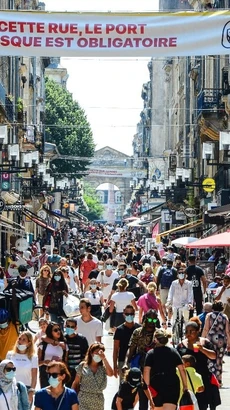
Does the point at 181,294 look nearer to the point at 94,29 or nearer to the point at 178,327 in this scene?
the point at 178,327

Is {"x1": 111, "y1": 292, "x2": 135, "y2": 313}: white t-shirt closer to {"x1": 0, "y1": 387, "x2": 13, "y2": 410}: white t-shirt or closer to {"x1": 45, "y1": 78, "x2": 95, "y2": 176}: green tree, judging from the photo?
{"x1": 0, "y1": 387, "x2": 13, "y2": 410}: white t-shirt

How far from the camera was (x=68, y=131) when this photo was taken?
95.1 metres

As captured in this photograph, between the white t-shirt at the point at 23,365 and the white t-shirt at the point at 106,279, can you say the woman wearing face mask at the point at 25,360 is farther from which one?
the white t-shirt at the point at 106,279

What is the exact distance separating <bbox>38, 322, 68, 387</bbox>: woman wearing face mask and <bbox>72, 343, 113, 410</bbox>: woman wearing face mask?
1344 mm

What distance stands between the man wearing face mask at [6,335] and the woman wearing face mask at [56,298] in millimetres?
4988

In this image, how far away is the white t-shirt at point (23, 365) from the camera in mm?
13797

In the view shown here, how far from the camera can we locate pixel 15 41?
1583 centimetres

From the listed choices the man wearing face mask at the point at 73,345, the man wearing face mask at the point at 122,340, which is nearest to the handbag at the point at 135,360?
the man wearing face mask at the point at 73,345

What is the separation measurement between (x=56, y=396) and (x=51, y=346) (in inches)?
133

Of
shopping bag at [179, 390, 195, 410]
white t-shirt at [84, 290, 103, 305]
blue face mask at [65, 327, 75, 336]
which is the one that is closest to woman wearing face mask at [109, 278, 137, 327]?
white t-shirt at [84, 290, 103, 305]

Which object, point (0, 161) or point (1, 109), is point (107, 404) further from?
point (0, 161)

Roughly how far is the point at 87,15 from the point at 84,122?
267 feet

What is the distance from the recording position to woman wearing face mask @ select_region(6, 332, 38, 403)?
1380 cm

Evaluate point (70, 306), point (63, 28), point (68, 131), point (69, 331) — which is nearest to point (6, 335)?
point (69, 331)
